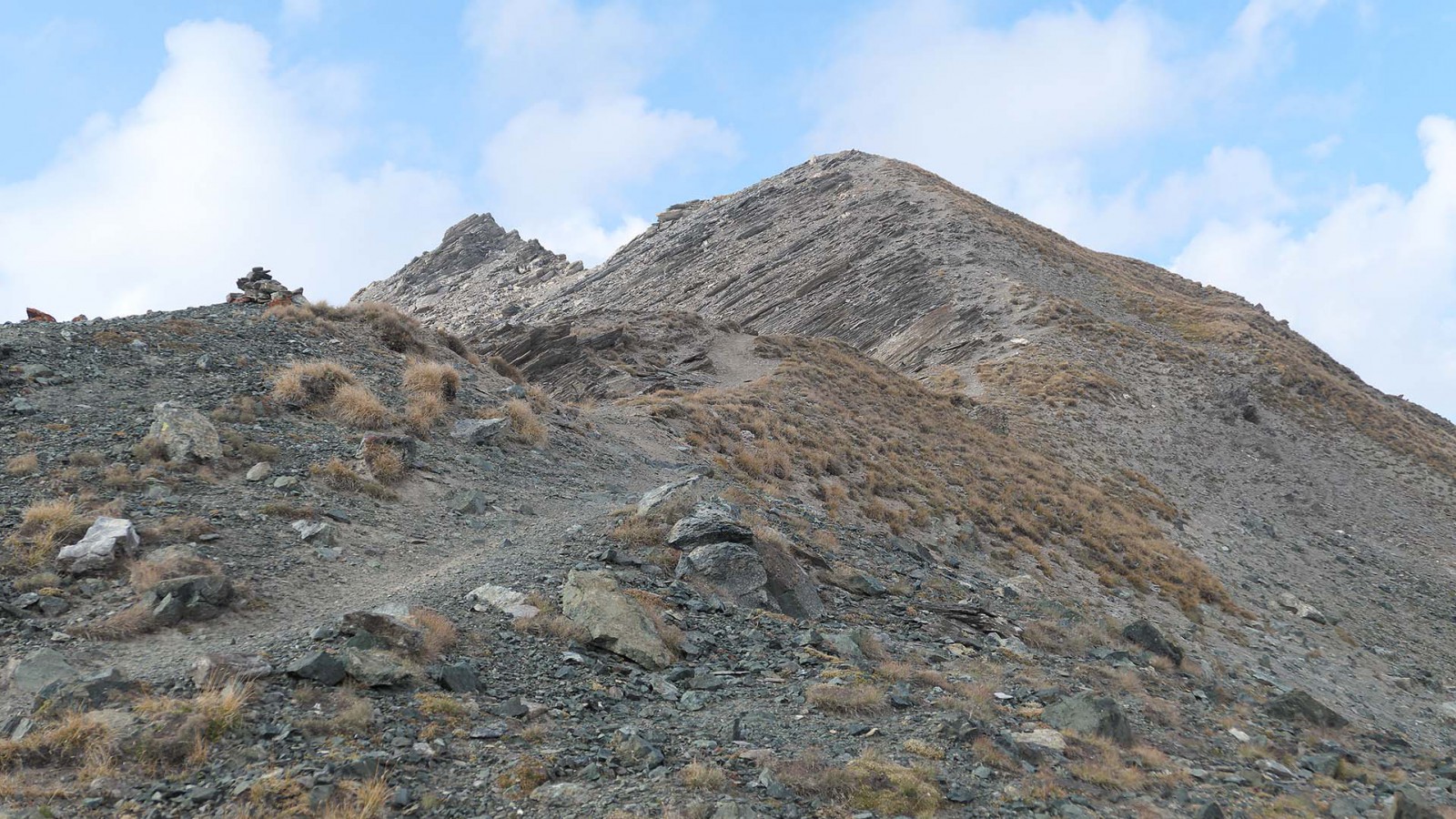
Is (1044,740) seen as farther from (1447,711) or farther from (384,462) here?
(1447,711)

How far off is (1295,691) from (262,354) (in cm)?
2027

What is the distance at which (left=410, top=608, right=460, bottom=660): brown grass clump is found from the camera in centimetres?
890

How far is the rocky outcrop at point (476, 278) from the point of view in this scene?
70.6 meters

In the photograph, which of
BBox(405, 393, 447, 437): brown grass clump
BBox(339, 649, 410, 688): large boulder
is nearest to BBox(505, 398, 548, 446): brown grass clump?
BBox(405, 393, 447, 437): brown grass clump

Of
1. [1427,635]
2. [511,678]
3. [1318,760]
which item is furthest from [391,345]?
[1427,635]

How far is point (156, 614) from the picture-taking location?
355 inches

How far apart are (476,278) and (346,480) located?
70542 mm

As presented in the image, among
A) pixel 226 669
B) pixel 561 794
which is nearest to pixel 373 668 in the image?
pixel 226 669

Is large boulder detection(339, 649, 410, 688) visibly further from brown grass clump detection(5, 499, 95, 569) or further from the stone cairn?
the stone cairn

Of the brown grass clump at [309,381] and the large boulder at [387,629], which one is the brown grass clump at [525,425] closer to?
the brown grass clump at [309,381]

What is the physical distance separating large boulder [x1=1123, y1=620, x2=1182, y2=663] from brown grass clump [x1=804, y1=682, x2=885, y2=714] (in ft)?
30.4

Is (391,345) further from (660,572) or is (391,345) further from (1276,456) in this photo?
(1276,456)

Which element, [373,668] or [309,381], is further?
[309,381]

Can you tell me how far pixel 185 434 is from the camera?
12992mm
